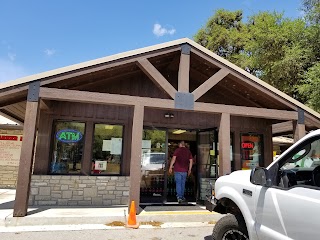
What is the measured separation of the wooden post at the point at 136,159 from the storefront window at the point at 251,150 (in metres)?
4.69

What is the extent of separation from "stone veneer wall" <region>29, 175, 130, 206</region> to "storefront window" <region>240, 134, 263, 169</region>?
4439mm

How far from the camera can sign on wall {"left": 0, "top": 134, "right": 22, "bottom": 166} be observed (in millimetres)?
11516

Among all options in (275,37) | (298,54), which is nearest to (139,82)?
(298,54)

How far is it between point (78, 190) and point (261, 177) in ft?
20.7


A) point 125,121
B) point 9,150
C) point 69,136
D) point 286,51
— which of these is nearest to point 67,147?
point 69,136

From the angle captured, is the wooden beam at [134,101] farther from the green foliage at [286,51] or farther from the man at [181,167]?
the green foliage at [286,51]

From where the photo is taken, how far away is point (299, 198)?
263 centimetres

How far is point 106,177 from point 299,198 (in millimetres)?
6422

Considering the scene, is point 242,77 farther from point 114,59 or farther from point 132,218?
point 132,218

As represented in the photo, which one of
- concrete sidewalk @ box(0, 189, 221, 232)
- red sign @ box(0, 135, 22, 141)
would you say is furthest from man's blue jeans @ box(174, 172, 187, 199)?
red sign @ box(0, 135, 22, 141)

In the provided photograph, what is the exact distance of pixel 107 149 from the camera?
336 inches

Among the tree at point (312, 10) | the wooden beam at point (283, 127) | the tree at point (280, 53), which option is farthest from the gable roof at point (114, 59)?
the tree at point (312, 10)

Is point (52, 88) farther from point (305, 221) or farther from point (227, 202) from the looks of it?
point (305, 221)

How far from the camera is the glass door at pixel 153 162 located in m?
8.80
